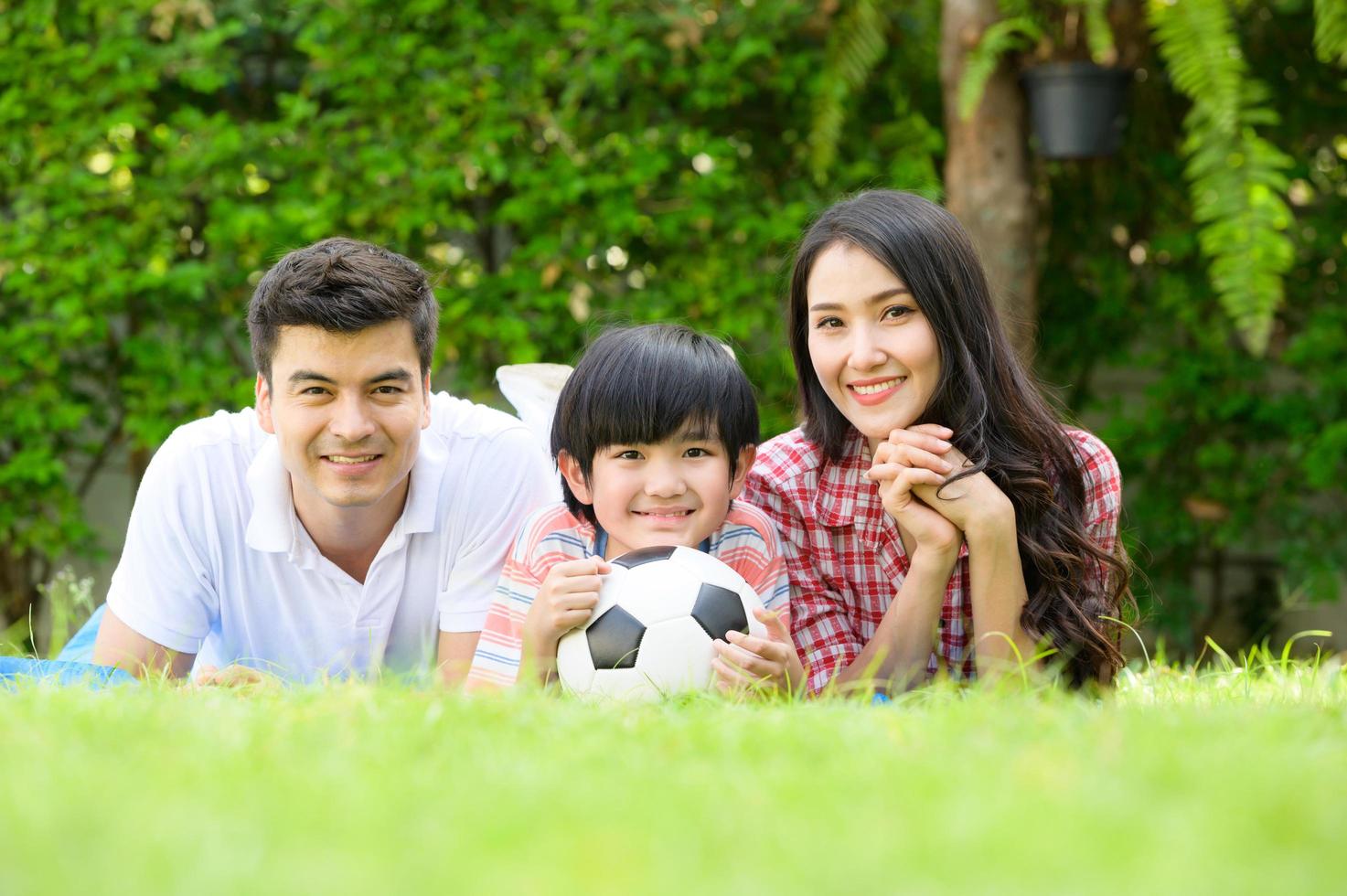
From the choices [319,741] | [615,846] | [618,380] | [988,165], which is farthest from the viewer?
[988,165]

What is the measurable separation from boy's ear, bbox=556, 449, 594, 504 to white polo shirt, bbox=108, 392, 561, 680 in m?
0.39

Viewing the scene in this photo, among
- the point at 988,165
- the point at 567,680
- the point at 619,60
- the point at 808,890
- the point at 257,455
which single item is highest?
the point at 619,60

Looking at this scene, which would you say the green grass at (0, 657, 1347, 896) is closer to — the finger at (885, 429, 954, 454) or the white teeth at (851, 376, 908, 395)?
the finger at (885, 429, 954, 454)

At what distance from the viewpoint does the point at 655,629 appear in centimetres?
301

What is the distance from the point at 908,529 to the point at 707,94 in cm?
288

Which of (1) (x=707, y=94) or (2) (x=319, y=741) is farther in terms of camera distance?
(1) (x=707, y=94)

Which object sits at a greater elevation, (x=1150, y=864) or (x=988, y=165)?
(x=988, y=165)

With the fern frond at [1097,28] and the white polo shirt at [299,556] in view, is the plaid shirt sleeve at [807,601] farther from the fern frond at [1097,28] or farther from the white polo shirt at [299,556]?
the fern frond at [1097,28]

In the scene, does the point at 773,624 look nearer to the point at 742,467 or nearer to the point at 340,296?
the point at 742,467

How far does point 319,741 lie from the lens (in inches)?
82.5

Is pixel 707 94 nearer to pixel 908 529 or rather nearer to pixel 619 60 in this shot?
pixel 619 60

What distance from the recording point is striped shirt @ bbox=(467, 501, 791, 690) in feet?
Result: 11.2

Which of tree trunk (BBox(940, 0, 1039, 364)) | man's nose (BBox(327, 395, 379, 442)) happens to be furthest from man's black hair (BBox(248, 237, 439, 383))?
tree trunk (BBox(940, 0, 1039, 364))

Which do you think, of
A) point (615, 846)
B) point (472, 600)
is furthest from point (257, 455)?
point (615, 846)
